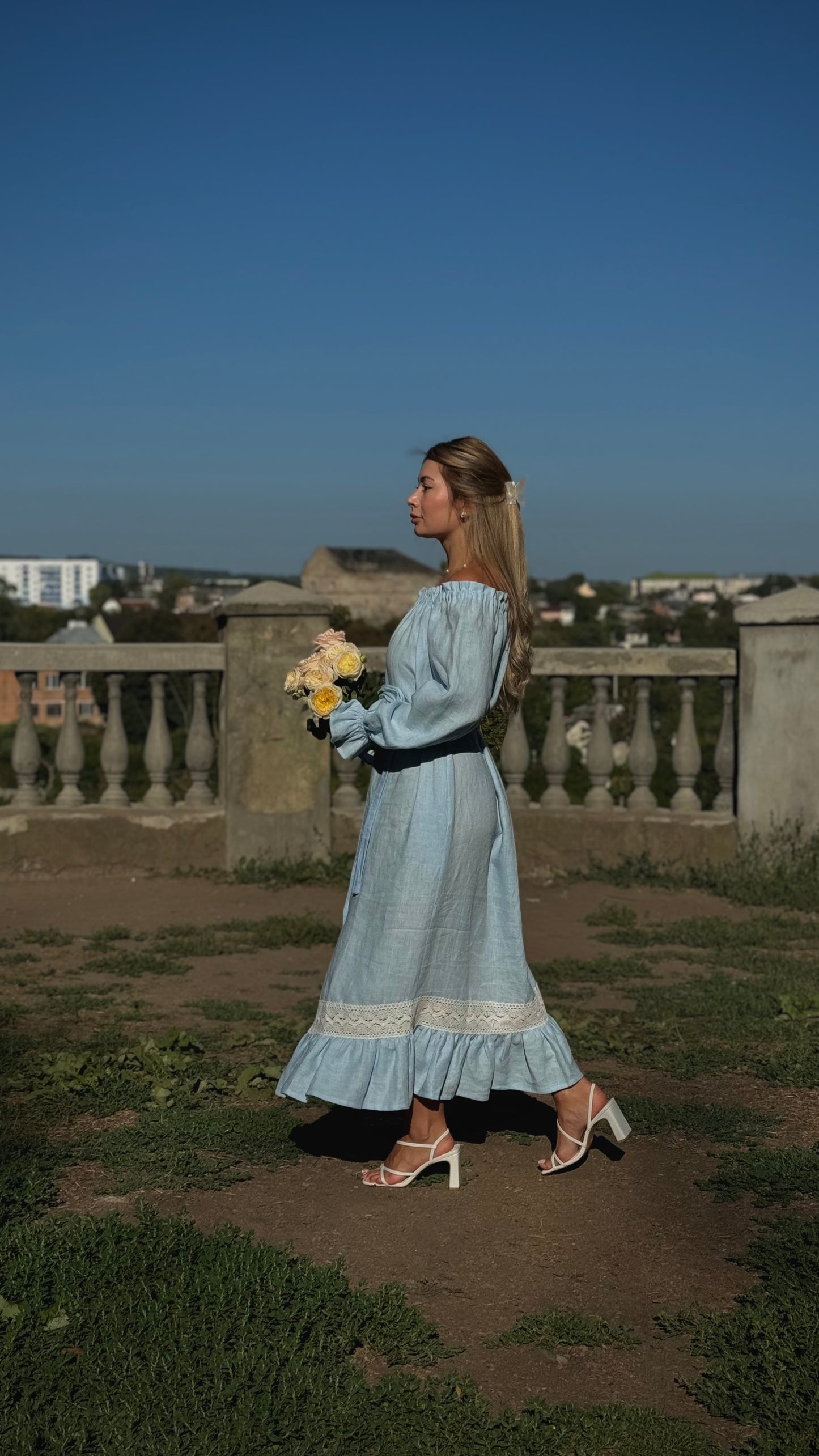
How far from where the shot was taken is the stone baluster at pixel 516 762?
9.66 meters

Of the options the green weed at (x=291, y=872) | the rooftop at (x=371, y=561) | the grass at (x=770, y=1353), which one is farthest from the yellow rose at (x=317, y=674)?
the rooftop at (x=371, y=561)

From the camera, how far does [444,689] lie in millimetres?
4066

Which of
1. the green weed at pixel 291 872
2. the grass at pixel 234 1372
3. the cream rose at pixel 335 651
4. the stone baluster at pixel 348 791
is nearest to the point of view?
the grass at pixel 234 1372

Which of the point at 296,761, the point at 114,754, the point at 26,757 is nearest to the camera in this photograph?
the point at 296,761

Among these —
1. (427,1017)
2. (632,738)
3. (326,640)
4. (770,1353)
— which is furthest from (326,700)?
(632,738)

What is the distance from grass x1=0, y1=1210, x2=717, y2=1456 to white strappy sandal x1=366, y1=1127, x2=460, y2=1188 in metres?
0.69

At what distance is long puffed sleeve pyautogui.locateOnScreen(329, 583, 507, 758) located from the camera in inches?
160

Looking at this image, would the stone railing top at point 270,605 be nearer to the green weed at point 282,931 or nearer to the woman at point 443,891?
the green weed at point 282,931

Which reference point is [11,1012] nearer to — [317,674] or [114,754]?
[317,674]

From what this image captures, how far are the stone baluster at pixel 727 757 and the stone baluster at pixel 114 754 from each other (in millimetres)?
3625

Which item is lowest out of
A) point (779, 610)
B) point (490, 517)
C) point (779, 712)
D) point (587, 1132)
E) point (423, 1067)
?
point (587, 1132)

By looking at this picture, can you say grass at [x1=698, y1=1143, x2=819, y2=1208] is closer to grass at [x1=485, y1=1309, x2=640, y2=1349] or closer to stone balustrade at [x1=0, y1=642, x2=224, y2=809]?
grass at [x1=485, y1=1309, x2=640, y2=1349]

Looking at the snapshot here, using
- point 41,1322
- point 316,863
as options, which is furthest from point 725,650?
point 41,1322

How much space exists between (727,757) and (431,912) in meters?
5.53
